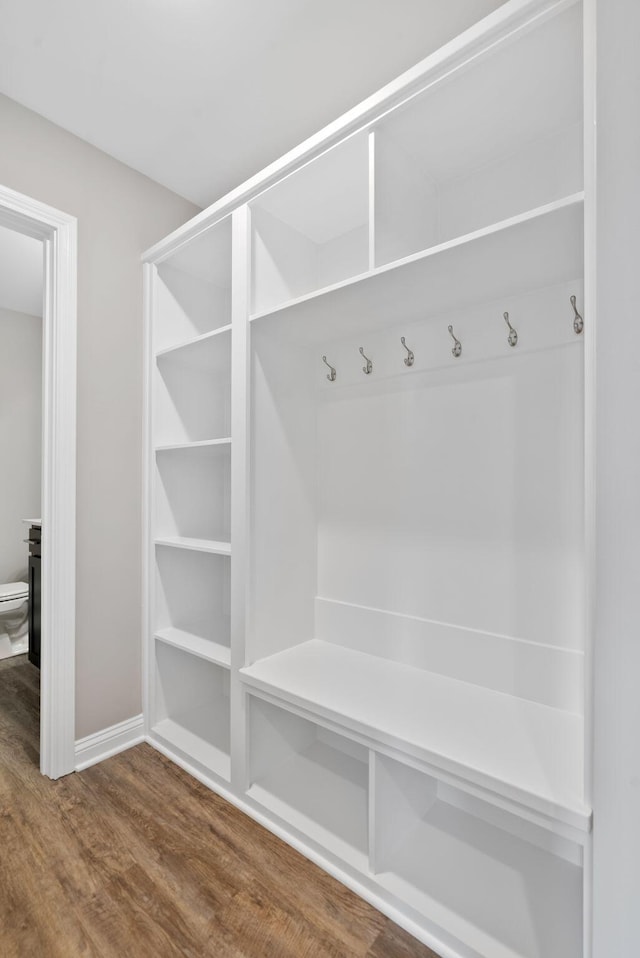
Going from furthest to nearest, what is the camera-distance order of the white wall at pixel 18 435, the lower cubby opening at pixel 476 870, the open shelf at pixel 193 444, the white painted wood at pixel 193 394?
the white wall at pixel 18 435, the white painted wood at pixel 193 394, the open shelf at pixel 193 444, the lower cubby opening at pixel 476 870

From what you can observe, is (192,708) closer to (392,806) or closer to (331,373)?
(392,806)

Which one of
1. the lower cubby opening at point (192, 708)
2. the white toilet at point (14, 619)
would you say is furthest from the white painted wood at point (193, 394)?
the white toilet at point (14, 619)

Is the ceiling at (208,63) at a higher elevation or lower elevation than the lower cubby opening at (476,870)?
higher

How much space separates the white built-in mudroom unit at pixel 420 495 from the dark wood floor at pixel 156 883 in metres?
0.10

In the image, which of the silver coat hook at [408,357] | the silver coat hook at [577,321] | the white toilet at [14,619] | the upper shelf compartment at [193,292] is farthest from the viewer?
the white toilet at [14,619]

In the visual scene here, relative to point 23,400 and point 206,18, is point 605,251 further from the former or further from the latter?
point 23,400

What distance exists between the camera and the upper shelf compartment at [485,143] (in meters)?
1.20

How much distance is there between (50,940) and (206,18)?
2.63m

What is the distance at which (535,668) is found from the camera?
1.46 meters

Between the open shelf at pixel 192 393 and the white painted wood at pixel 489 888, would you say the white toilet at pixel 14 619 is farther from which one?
the white painted wood at pixel 489 888

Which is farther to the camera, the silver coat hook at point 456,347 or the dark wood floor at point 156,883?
the silver coat hook at point 456,347

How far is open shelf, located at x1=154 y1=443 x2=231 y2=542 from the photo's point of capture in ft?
7.35

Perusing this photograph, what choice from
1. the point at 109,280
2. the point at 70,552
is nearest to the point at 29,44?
the point at 109,280

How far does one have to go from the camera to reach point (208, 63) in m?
1.63
